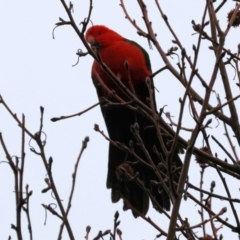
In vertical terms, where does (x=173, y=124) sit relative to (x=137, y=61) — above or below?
below

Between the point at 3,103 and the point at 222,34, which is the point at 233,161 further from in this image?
the point at 3,103

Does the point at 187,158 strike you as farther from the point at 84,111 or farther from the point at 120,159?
the point at 120,159

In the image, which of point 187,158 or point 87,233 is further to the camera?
point 87,233

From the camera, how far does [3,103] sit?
2.76 m

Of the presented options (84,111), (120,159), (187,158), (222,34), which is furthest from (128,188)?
(187,158)

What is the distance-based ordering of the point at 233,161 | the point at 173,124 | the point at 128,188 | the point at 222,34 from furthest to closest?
the point at 128,188 → the point at 173,124 → the point at 233,161 → the point at 222,34

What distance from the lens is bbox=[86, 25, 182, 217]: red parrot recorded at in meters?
4.71

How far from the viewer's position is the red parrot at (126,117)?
471cm

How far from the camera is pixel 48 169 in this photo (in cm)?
233

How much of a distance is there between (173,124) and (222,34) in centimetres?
84

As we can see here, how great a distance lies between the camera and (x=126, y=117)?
5.52m

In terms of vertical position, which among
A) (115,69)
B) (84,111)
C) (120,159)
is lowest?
(84,111)

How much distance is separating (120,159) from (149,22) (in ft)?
6.71

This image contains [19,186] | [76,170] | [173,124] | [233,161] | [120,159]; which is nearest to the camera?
[19,186]
